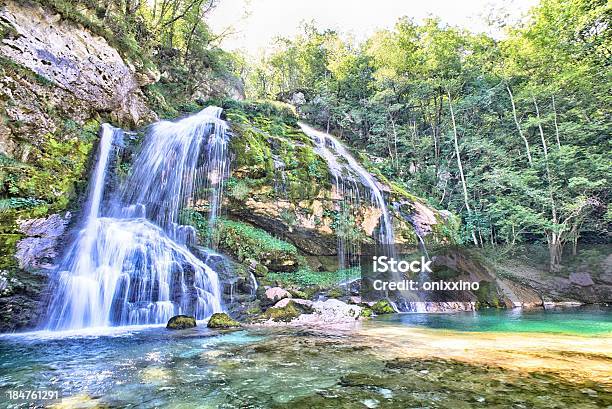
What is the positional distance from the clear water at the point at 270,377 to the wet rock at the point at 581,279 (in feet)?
51.0

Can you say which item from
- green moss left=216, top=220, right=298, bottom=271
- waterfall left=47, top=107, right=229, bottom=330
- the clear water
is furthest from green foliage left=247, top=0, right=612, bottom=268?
the clear water

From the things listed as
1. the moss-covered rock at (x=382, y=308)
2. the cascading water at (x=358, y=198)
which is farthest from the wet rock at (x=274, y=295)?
the cascading water at (x=358, y=198)

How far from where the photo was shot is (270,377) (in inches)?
143

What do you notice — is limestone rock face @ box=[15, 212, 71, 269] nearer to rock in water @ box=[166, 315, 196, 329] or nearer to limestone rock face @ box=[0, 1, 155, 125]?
rock in water @ box=[166, 315, 196, 329]

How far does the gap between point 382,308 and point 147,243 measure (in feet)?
24.0

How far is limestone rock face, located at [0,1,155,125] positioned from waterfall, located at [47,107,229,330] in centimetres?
146

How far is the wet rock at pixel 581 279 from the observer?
53.2ft

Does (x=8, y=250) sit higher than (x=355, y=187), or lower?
lower

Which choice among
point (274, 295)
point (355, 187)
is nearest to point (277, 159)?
point (355, 187)

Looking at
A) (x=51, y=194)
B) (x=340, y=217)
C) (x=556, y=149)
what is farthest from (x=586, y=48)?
(x=51, y=194)

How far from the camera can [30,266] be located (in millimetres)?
7406

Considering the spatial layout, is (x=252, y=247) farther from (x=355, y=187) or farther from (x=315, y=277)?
(x=355, y=187)

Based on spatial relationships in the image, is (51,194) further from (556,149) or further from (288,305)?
(556,149)

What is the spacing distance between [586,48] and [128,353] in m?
24.1
